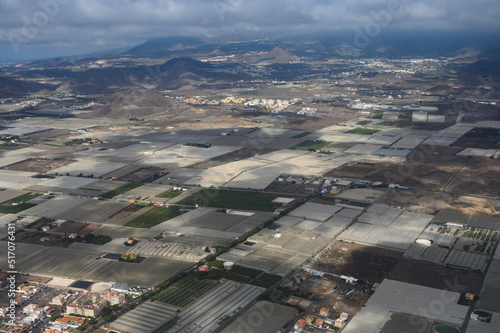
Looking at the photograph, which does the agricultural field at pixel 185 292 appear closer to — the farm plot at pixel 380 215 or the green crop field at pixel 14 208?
the farm plot at pixel 380 215

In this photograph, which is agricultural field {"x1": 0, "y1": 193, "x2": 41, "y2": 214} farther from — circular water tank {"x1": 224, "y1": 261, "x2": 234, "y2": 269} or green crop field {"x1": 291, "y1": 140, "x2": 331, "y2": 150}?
green crop field {"x1": 291, "y1": 140, "x2": 331, "y2": 150}

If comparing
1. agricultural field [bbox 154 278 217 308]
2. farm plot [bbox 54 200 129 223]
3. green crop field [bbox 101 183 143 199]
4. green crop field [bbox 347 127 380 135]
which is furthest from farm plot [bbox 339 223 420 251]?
green crop field [bbox 347 127 380 135]

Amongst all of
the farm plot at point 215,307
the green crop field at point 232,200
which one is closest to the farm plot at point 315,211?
the green crop field at point 232,200

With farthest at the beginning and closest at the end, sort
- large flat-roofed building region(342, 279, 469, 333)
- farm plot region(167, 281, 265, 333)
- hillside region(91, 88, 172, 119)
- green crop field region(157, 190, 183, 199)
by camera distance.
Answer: hillside region(91, 88, 172, 119) → green crop field region(157, 190, 183, 199) → farm plot region(167, 281, 265, 333) → large flat-roofed building region(342, 279, 469, 333)

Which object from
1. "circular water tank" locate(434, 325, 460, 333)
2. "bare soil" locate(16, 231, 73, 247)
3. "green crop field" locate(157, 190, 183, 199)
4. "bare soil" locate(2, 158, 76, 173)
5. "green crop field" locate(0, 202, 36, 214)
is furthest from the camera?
"bare soil" locate(2, 158, 76, 173)

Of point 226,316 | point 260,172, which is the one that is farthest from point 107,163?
point 226,316

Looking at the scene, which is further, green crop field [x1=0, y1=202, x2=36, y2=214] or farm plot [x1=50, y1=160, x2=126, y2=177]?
farm plot [x1=50, y1=160, x2=126, y2=177]

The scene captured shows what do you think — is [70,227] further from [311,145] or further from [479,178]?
[479,178]

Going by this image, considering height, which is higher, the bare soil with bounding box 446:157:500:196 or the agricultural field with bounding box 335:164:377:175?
the agricultural field with bounding box 335:164:377:175
